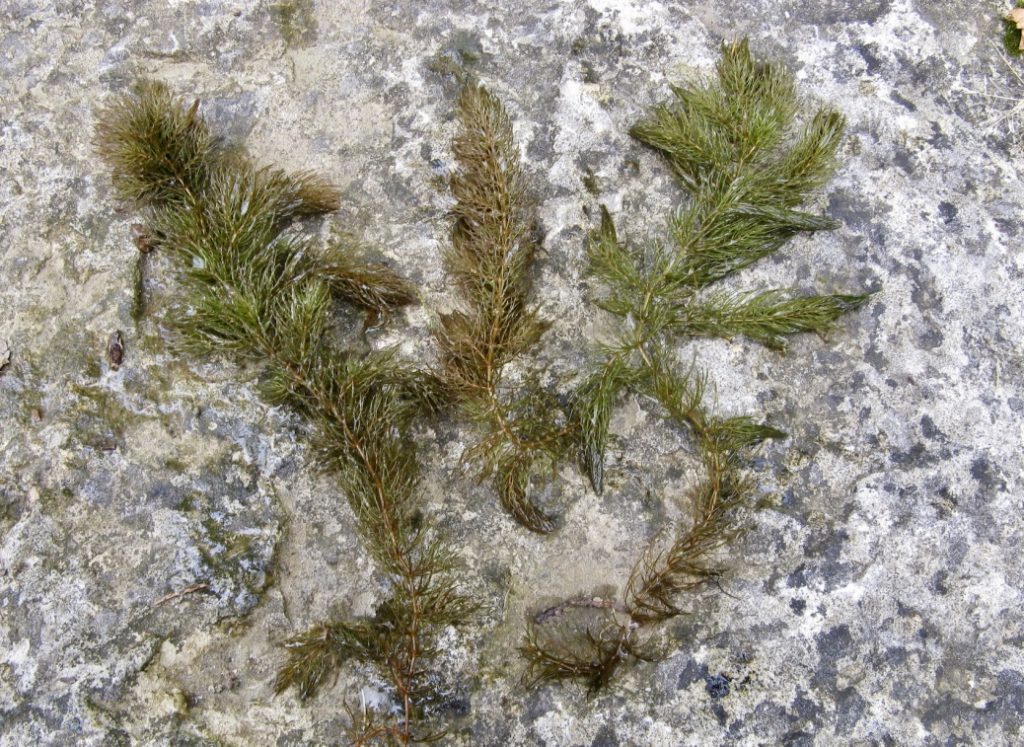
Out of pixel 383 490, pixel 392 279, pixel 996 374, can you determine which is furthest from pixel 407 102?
pixel 996 374

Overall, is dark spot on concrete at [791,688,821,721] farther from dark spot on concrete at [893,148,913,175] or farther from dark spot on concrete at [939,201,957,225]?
dark spot on concrete at [893,148,913,175]

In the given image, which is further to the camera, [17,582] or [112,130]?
[112,130]

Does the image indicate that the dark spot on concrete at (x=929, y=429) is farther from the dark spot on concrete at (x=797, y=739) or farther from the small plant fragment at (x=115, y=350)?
the small plant fragment at (x=115, y=350)

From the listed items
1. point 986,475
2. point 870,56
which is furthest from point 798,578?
point 870,56

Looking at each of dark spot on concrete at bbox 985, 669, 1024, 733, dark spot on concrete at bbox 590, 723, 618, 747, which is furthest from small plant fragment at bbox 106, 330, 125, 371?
dark spot on concrete at bbox 985, 669, 1024, 733

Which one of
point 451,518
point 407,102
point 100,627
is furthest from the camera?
point 407,102

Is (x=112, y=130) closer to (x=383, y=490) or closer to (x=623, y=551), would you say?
(x=383, y=490)
